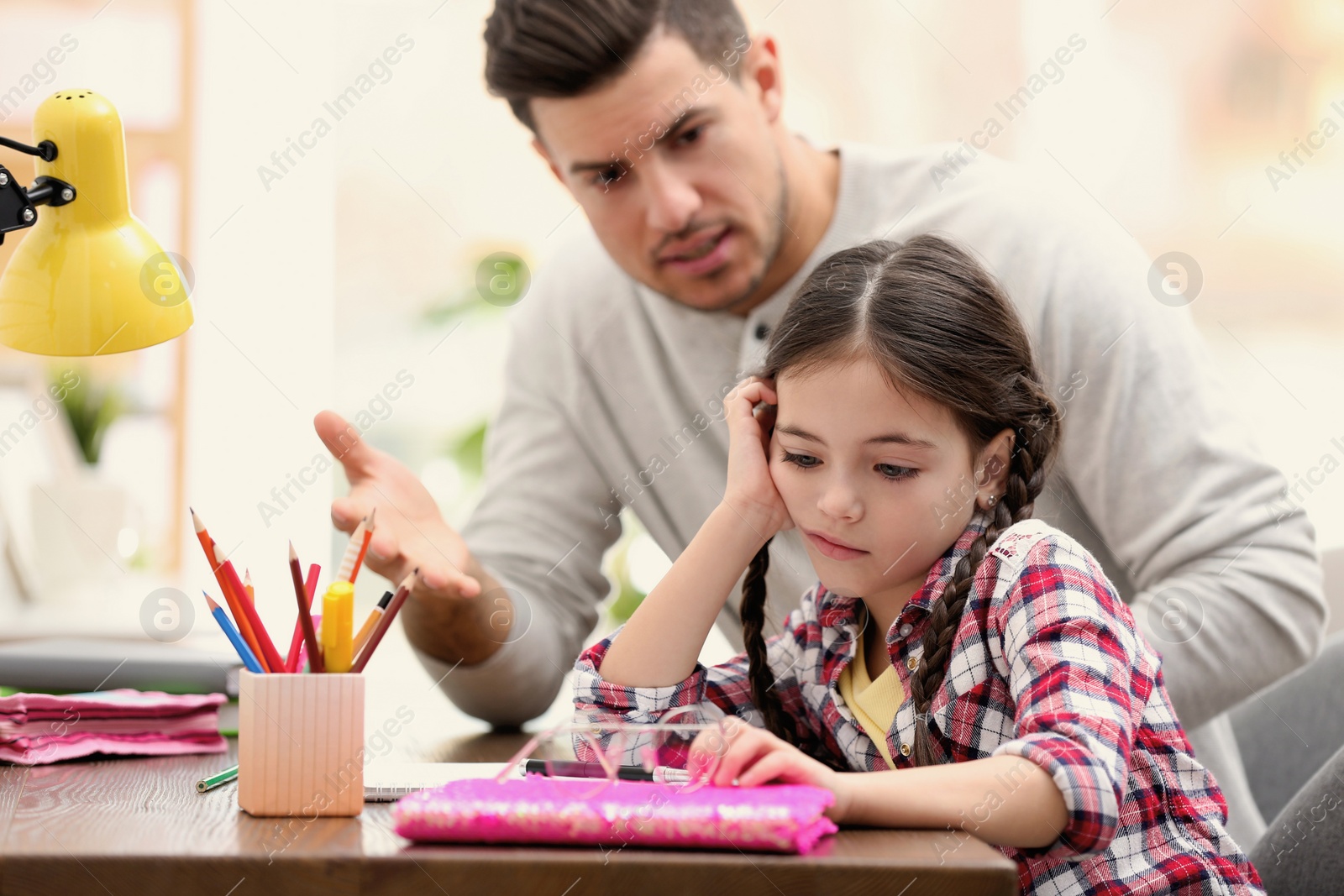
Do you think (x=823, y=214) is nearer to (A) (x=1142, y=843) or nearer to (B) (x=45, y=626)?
(A) (x=1142, y=843)

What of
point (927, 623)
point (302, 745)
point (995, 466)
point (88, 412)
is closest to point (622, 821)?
point (302, 745)

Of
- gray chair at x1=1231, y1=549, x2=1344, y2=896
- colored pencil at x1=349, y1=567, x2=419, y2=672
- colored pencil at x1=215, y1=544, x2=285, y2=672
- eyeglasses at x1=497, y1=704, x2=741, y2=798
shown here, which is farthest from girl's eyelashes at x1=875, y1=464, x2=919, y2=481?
gray chair at x1=1231, y1=549, x2=1344, y2=896

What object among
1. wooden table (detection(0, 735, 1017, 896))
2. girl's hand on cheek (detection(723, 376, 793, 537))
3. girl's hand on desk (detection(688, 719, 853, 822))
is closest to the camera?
wooden table (detection(0, 735, 1017, 896))

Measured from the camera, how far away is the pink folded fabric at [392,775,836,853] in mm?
687

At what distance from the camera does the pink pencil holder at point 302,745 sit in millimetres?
806

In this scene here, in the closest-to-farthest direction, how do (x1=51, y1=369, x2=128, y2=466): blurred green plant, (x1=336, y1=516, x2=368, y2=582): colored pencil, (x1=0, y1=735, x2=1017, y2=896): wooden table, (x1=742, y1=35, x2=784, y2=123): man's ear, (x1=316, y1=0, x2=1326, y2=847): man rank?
(x1=0, y1=735, x2=1017, y2=896): wooden table, (x1=336, y1=516, x2=368, y2=582): colored pencil, (x1=316, y1=0, x2=1326, y2=847): man, (x1=742, y1=35, x2=784, y2=123): man's ear, (x1=51, y1=369, x2=128, y2=466): blurred green plant

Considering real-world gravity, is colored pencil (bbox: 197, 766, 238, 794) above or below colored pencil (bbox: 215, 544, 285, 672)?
below

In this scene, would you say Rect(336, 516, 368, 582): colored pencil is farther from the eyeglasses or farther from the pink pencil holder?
the eyeglasses

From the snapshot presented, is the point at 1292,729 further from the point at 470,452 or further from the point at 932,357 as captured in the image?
the point at 470,452

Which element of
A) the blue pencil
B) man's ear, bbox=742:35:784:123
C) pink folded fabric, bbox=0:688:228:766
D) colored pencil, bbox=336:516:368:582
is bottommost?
pink folded fabric, bbox=0:688:228:766

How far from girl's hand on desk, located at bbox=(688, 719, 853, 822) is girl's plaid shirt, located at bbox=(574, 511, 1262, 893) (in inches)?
3.0

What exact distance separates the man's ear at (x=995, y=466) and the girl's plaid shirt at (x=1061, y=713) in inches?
1.1

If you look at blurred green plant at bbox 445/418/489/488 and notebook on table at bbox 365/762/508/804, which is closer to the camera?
notebook on table at bbox 365/762/508/804

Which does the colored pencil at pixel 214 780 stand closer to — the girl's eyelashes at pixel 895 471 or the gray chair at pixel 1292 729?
the girl's eyelashes at pixel 895 471
